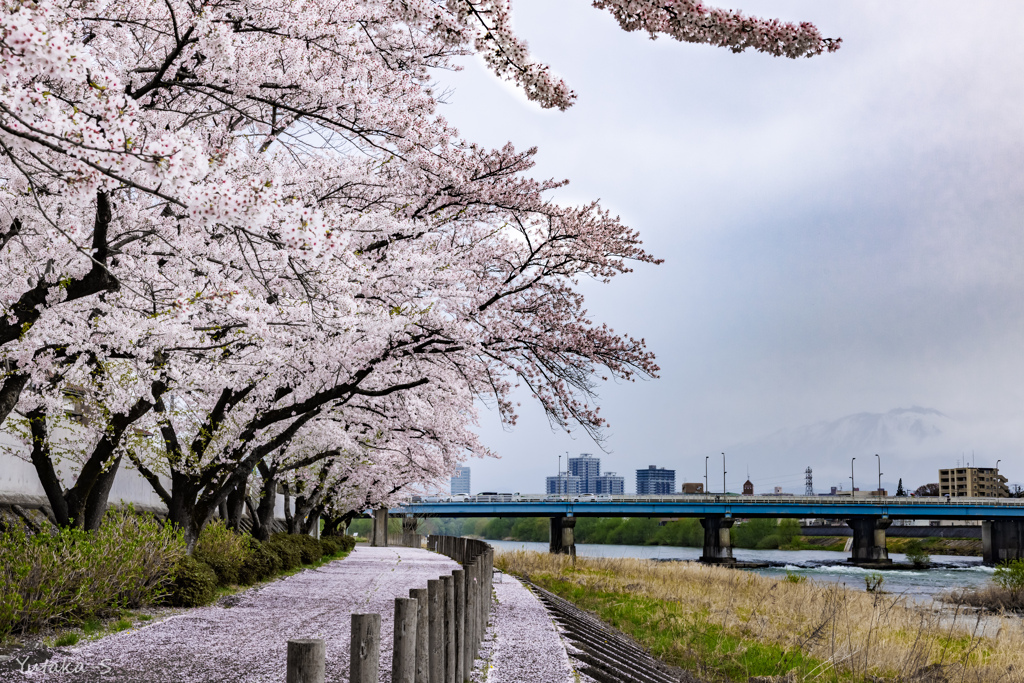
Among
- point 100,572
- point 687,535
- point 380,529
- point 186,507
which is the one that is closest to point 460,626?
point 100,572

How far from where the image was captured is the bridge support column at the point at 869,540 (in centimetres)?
8300

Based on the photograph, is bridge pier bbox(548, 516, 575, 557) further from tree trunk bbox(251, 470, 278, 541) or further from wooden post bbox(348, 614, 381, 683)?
wooden post bbox(348, 614, 381, 683)

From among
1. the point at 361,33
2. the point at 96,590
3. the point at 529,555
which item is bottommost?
the point at 529,555

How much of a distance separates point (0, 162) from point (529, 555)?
30.6m

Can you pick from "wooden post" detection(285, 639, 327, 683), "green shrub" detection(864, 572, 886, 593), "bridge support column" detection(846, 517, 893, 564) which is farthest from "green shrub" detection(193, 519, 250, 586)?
"bridge support column" detection(846, 517, 893, 564)

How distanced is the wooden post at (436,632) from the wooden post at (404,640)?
31.4 inches

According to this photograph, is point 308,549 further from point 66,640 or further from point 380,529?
point 380,529

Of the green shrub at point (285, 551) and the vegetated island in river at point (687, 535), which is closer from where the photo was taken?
the green shrub at point (285, 551)

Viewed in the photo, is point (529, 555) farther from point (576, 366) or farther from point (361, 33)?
point (361, 33)

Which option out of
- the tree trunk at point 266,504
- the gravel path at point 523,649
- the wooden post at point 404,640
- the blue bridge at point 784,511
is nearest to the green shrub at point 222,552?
the gravel path at point 523,649

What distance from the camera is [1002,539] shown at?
84562 mm

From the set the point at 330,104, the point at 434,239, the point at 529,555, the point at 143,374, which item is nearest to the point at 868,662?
the point at 434,239

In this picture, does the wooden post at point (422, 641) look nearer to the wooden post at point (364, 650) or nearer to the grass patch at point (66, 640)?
the wooden post at point (364, 650)

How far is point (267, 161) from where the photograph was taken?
15.3 m
